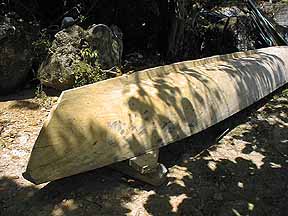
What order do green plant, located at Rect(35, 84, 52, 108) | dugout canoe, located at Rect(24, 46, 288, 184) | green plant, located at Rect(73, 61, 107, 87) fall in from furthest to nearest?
green plant, located at Rect(73, 61, 107, 87), green plant, located at Rect(35, 84, 52, 108), dugout canoe, located at Rect(24, 46, 288, 184)

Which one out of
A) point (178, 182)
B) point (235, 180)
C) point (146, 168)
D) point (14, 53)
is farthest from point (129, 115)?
point (14, 53)

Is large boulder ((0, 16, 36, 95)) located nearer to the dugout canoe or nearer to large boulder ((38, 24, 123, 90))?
large boulder ((38, 24, 123, 90))

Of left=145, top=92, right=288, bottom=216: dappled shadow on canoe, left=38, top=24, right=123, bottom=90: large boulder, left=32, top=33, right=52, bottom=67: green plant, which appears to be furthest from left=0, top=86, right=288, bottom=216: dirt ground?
left=32, top=33, right=52, bottom=67: green plant

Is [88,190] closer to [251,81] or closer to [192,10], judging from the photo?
[251,81]

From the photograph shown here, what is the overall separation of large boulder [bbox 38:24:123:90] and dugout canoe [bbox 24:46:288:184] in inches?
64.3

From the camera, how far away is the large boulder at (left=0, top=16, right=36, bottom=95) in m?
5.38

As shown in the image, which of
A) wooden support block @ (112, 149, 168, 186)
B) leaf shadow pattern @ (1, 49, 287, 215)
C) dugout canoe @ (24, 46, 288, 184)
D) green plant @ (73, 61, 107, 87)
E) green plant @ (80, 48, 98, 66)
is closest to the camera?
dugout canoe @ (24, 46, 288, 184)

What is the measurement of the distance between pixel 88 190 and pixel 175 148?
136cm

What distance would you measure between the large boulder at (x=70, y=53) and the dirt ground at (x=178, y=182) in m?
0.65

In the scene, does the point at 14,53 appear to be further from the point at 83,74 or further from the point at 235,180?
the point at 235,180

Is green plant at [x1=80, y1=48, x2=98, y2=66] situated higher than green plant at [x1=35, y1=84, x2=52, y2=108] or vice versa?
green plant at [x1=80, y1=48, x2=98, y2=66]

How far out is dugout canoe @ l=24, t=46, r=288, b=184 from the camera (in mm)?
3303

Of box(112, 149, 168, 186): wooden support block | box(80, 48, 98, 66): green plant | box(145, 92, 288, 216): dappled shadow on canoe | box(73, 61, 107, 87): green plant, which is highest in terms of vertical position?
box(80, 48, 98, 66): green plant

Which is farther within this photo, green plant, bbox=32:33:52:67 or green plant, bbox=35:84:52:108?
green plant, bbox=32:33:52:67
